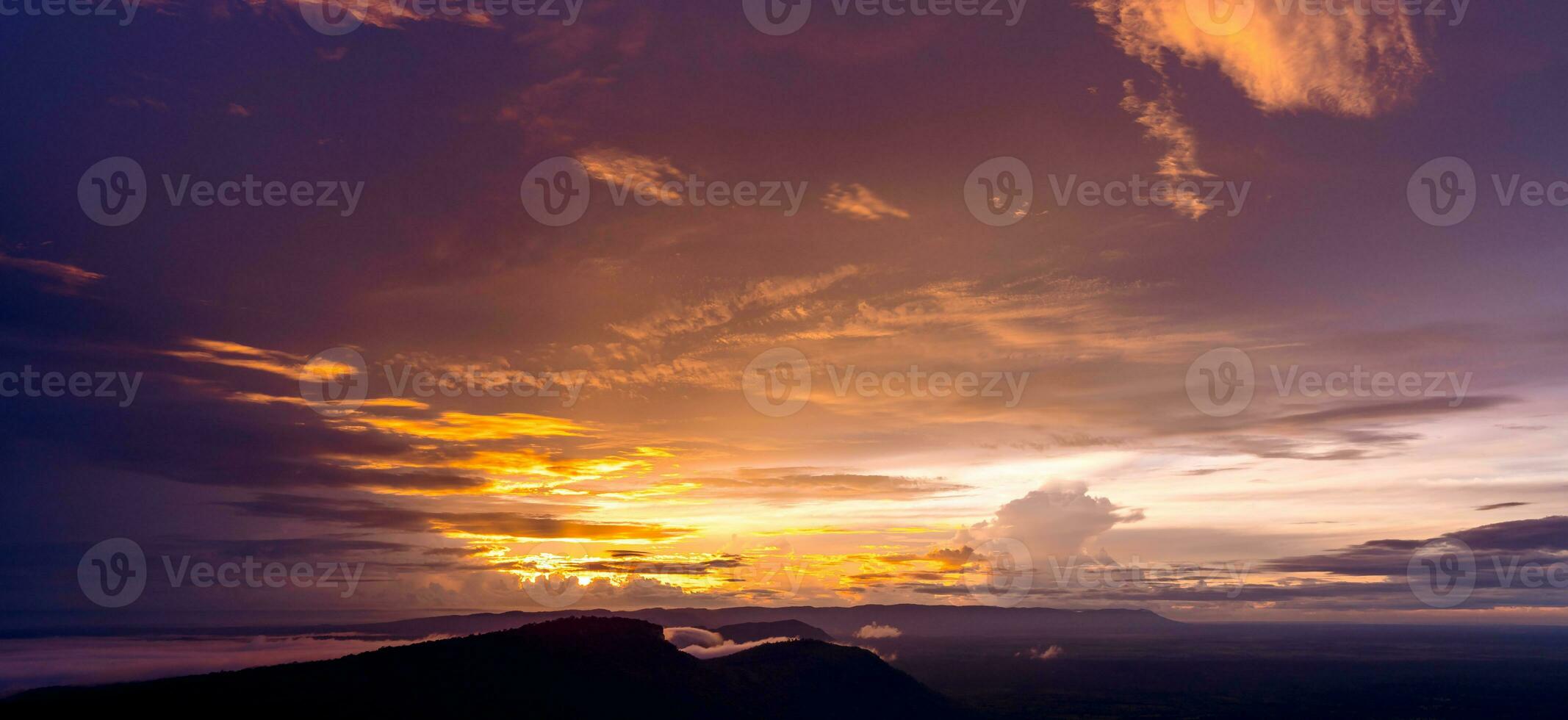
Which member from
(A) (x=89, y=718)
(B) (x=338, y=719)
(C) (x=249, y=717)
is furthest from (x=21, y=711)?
(B) (x=338, y=719)

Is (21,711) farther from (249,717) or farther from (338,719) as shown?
(338,719)

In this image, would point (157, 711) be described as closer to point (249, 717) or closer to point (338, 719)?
point (249, 717)

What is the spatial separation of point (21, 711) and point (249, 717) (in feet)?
162

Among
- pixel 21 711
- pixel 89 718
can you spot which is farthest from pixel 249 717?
pixel 21 711

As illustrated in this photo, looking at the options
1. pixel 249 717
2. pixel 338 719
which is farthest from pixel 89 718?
pixel 338 719

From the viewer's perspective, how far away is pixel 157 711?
7859 inches

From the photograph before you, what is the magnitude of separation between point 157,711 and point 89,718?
12.5 meters

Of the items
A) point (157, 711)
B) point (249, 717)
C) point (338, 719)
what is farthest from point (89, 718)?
point (338, 719)

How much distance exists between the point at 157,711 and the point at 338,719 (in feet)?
132

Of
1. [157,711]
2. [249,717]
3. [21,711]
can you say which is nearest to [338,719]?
[249,717]

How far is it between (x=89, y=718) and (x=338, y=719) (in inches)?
2048

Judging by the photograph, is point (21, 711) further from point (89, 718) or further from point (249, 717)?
point (249, 717)

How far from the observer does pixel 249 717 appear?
19812 centimetres

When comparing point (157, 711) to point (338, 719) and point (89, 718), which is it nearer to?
point (89, 718)
